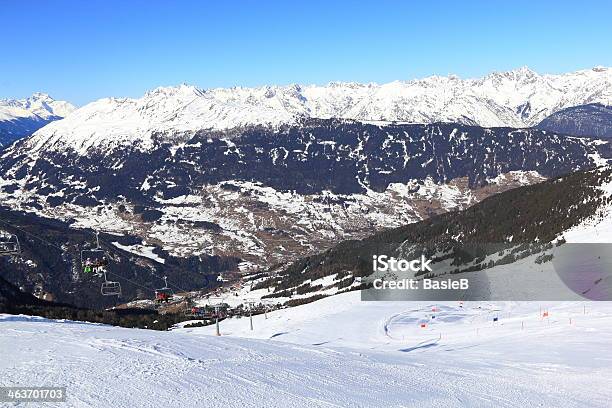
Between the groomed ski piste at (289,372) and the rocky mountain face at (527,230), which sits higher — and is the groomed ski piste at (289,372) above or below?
below

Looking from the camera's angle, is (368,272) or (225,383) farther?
(368,272)

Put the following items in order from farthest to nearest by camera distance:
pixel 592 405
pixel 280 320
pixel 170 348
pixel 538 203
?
pixel 538 203 < pixel 280 320 < pixel 170 348 < pixel 592 405

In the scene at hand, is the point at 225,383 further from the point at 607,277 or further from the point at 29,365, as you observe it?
the point at 607,277

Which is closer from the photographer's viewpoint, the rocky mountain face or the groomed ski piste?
the groomed ski piste

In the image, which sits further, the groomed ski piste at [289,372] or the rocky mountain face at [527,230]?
the rocky mountain face at [527,230]

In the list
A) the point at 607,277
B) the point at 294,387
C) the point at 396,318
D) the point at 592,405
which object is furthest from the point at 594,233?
the point at 294,387

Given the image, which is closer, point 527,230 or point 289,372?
point 289,372

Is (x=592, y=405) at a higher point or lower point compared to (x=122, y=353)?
lower

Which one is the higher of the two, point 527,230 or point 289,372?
point 527,230

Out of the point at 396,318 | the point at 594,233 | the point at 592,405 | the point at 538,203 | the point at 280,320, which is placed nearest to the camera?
the point at 592,405

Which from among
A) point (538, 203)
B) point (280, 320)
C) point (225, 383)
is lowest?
point (280, 320)

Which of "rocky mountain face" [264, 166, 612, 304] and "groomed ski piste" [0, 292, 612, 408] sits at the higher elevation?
"rocky mountain face" [264, 166, 612, 304]
